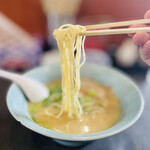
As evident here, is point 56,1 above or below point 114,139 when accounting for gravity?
above

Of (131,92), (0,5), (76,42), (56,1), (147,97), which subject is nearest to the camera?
(76,42)

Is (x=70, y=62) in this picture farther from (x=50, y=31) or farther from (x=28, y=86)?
(x=50, y=31)

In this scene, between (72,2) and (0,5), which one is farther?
(0,5)

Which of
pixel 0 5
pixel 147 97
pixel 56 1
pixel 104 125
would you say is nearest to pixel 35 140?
pixel 104 125

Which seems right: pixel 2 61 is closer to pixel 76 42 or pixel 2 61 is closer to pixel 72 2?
pixel 72 2

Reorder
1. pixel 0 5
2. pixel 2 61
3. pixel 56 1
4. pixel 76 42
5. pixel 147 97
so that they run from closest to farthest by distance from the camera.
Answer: pixel 76 42 → pixel 147 97 → pixel 2 61 → pixel 56 1 → pixel 0 5

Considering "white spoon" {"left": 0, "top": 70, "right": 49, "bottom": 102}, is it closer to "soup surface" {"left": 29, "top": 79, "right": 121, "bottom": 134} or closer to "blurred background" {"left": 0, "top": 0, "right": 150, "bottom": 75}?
"soup surface" {"left": 29, "top": 79, "right": 121, "bottom": 134}

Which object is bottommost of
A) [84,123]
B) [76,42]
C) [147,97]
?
[147,97]

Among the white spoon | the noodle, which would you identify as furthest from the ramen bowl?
the noodle
